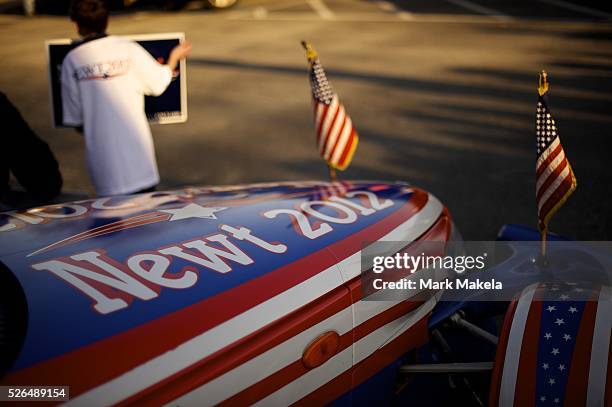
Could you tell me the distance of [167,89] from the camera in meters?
4.18

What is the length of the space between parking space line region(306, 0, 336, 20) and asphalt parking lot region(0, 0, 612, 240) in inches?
13.7

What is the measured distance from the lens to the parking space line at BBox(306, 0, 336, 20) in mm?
14350

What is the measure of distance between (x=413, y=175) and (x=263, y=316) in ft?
13.1

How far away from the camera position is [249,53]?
1073 centimetres

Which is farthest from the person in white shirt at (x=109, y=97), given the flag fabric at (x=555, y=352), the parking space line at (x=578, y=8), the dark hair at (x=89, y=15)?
the parking space line at (x=578, y=8)

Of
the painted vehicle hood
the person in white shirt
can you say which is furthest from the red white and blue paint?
the person in white shirt

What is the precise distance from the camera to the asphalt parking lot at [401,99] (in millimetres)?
5621

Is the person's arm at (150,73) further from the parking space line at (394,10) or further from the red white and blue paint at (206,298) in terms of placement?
the parking space line at (394,10)

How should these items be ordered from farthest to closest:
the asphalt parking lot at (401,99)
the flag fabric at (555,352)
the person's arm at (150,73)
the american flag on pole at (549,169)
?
the asphalt parking lot at (401,99)
the person's arm at (150,73)
the american flag on pole at (549,169)
the flag fabric at (555,352)

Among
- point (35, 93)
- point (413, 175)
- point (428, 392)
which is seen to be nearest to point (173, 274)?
point (428, 392)

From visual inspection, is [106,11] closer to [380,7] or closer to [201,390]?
[201,390]

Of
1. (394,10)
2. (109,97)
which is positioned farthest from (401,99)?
(394,10)

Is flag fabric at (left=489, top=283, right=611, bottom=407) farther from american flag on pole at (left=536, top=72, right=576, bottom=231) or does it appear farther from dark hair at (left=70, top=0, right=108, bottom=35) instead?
dark hair at (left=70, top=0, right=108, bottom=35)

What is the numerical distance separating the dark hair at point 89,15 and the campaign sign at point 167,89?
322 millimetres
